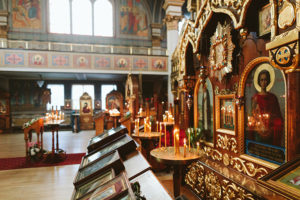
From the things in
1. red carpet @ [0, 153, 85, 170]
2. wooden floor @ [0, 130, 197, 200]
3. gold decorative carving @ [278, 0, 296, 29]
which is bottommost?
red carpet @ [0, 153, 85, 170]

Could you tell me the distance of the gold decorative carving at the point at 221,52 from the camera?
8.66 ft

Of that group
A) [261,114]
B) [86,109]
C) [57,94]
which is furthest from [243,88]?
[57,94]

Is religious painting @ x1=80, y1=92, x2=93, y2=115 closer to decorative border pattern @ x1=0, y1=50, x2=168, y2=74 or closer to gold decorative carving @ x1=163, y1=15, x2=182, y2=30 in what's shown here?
decorative border pattern @ x1=0, y1=50, x2=168, y2=74

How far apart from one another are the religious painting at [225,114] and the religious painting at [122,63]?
29.5ft

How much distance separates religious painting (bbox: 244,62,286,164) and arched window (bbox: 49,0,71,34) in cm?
1447

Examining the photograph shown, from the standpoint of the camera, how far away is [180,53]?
3768 mm

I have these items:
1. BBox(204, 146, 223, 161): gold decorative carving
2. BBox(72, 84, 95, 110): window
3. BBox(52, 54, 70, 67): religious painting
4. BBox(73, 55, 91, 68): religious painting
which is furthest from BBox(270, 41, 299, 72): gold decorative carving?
BBox(72, 84, 95, 110): window

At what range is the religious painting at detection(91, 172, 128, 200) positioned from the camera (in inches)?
45.8

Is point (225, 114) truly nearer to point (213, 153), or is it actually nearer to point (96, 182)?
point (213, 153)

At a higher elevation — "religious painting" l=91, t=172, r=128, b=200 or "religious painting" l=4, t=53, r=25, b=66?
"religious painting" l=4, t=53, r=25, b=66

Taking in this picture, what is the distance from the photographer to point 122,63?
11.4 metres

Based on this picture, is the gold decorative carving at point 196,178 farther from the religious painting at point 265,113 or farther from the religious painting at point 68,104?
the religious painting at point 68,104

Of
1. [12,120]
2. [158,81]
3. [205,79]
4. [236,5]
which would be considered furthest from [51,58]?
[236,5]

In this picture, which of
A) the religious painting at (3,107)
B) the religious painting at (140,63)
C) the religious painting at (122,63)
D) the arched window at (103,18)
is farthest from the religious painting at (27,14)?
the religious painting at (140,63)
